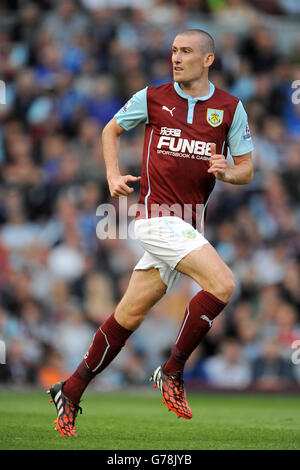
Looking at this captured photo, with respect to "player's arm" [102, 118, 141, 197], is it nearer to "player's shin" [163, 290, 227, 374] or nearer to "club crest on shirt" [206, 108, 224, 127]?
"club crest on shirt" [206, 108, 224, 127]

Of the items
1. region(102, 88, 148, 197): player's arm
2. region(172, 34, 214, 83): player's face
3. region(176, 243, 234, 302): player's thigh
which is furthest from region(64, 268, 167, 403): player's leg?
region(172, 34, 214, 83): player's face

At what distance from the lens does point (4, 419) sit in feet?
24.1

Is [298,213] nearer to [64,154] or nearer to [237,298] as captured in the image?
[237,298]

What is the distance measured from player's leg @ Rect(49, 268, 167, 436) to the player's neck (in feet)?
4.41

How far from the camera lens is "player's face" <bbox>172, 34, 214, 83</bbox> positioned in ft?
22.1

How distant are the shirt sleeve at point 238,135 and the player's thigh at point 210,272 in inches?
37.9

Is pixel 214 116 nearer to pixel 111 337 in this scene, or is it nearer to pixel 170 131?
pixel 170 131

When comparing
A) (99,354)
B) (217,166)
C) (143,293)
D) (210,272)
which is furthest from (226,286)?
(99,354)

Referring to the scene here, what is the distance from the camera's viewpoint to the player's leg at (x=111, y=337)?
261 inches

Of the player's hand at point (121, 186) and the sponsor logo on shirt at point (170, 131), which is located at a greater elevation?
the sponsor logo on shirt at point (170, 131)

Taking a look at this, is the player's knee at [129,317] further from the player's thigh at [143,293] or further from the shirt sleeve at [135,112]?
the shirt sleeve at [135,112]

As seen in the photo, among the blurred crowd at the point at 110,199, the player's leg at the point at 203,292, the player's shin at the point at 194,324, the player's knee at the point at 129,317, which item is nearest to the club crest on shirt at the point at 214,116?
the player's leg at the point at 203,292

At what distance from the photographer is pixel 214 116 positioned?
675cm

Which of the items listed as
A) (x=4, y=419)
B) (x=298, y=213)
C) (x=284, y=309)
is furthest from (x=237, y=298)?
(x=4, y=419)
